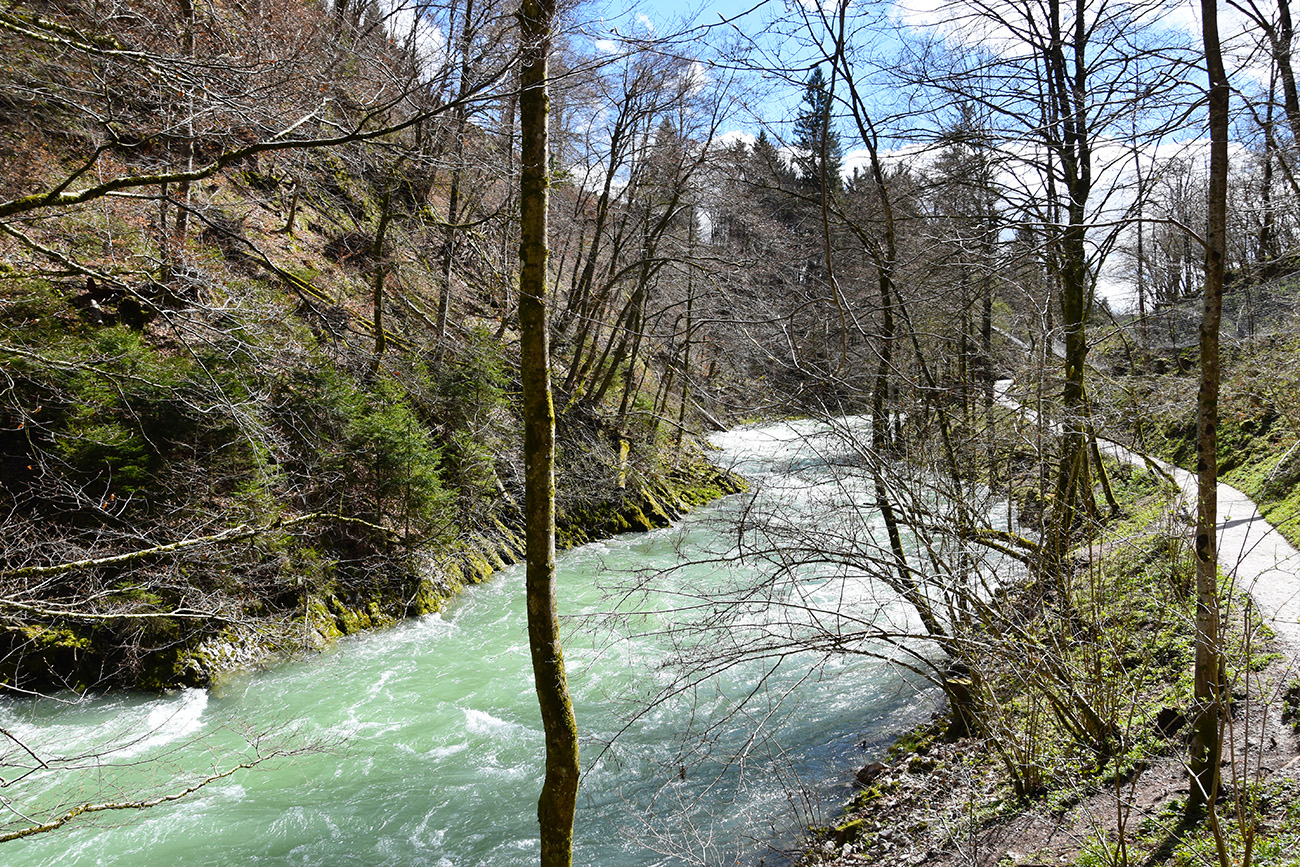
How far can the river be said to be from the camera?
5.28 metres

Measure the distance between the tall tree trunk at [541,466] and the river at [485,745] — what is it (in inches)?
24.0

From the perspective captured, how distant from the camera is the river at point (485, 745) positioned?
528cm

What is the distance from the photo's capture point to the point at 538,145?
388cm

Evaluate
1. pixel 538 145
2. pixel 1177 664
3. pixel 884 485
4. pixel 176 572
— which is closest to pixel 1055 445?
pixel 884 485

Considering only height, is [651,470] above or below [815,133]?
below

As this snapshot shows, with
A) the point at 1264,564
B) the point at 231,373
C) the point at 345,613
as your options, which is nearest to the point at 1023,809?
the point at 1264,564

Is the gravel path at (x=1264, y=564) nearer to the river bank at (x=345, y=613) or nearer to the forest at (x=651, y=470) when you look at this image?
the forest at (x=651, y=470)

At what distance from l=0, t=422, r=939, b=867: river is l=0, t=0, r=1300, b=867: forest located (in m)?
0.08

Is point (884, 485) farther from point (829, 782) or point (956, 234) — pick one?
point (829, 782)

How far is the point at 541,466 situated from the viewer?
12.8 ft

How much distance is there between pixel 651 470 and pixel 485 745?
3.43m

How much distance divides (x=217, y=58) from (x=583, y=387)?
14.1m

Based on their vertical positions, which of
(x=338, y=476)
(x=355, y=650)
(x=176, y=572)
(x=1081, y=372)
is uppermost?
(x=1081, y=372)

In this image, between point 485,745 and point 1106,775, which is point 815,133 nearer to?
point 1106,775
